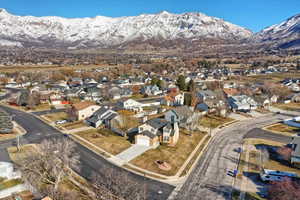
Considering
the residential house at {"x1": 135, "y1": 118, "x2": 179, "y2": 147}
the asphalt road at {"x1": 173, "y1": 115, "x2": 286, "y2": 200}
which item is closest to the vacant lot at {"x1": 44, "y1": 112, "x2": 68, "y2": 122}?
the residential house at {"x1": 135, "y1": 118, "x2": 179, "y2": 147}

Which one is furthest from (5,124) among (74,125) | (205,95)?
(205,95)

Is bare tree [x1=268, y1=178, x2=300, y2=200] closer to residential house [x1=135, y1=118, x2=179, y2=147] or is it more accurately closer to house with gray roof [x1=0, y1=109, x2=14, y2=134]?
residential house [x1=135, y1=118, x2=179, y2=147]

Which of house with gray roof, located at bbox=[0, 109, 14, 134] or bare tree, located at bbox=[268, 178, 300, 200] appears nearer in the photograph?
bare tree, located at bbox=[268, 178, 300, 200]

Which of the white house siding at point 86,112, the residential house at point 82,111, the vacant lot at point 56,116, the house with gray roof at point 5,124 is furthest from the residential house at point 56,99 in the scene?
the house with gray roof at point 5,124

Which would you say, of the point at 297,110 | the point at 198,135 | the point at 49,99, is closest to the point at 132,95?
the point at 49,99

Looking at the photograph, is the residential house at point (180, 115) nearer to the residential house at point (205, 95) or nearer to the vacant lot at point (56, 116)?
the residential house at point (205, 95)

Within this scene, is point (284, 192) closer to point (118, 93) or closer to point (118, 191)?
point (118, 191)

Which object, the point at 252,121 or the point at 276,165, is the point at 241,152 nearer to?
the point at 276,165
